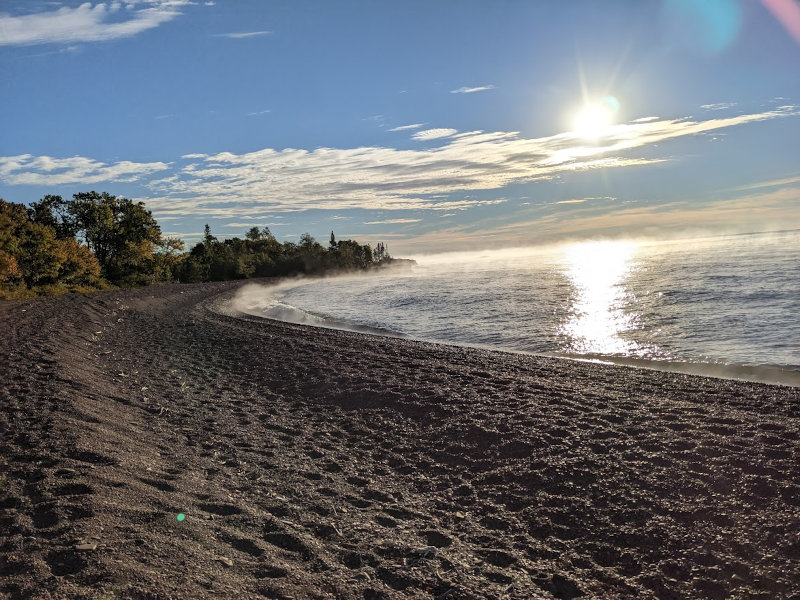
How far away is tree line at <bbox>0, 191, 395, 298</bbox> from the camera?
133ft

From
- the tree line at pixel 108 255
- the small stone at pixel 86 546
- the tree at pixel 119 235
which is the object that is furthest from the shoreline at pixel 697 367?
the tree at pixel 119 235

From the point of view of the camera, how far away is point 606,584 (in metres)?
4.10

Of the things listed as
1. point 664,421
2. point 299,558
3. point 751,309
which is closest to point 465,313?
point 751,309

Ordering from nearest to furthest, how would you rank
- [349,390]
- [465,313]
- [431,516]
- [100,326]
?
[431,516] → [349,390] → [100,326] → [465,313]

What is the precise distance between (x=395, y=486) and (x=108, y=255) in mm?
64699

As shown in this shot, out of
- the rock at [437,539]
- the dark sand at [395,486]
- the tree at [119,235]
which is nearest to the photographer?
the dark sand at [395,486]

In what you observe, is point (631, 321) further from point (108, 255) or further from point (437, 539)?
point (108, 255)

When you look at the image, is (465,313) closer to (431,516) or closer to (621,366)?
(621,366)

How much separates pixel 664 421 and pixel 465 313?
56.0 ft

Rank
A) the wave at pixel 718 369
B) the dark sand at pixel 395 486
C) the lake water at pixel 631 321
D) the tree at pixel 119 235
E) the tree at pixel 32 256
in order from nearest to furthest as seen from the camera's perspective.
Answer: the dark sand at pixel 395 486 < the wave at pixel 718 369 < the lake water at pixel 631 321 < the tree at pixel 32 256 < the tree at pixel 119 235

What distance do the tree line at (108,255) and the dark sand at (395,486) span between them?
33.3 metres

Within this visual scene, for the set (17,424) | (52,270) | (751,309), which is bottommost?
(751,309)

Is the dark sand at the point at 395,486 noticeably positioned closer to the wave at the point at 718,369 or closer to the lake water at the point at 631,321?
the wave at the point at 718,369

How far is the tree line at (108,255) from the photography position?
133 feet
